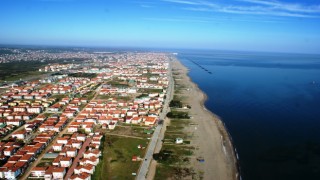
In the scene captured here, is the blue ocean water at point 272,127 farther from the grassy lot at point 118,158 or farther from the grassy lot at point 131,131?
the grassy lot at point 131,131

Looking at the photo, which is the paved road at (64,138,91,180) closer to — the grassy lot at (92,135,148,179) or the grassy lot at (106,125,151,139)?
the grassy lot at (92,135,148,179)

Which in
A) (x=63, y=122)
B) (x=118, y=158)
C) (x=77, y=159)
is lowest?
(x=77, y=159)

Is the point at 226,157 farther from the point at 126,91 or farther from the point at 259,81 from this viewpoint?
the point at 259,81

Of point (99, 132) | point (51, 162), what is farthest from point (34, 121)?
point (51, 162)

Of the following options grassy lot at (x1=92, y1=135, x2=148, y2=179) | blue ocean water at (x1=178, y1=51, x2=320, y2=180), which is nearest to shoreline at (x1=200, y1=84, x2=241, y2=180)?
blue ocean water at (x1=178, y1=51, x2=320, y2=180)

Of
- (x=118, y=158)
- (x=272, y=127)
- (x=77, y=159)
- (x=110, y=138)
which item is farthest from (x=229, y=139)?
(x=77, y=159)

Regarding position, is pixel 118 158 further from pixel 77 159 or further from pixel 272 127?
pixel 272 127

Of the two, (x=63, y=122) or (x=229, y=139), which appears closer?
(x=229, y=139)
